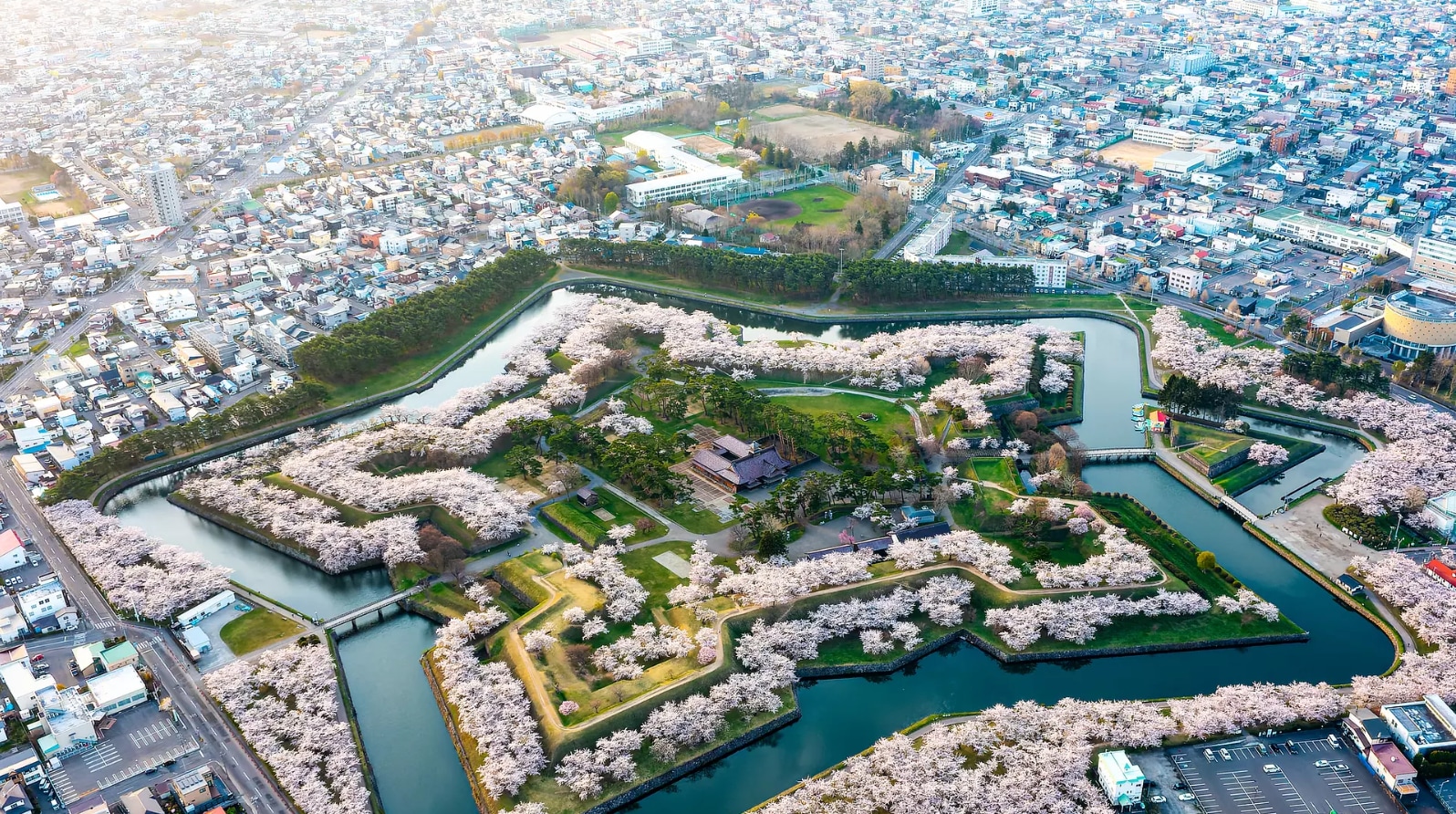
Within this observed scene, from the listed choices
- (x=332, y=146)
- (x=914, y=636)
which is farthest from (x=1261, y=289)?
(x=332, y=146)

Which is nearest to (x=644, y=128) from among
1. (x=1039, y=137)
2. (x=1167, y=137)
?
(x=1039, y=137)

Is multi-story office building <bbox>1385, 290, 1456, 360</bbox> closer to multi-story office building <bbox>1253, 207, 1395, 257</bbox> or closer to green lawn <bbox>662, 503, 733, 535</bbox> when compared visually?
multi-story office building <bbox>1253, 207, 1395, 257</bbox>

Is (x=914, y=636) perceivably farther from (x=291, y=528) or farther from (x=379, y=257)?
(x=379, y=257)

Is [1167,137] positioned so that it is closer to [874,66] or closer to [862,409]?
[874,66]

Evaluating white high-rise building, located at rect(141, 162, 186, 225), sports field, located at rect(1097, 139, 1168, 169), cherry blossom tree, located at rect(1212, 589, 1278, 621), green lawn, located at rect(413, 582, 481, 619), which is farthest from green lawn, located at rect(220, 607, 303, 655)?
sports field, located at rect(1097, 139, 1168, 169)

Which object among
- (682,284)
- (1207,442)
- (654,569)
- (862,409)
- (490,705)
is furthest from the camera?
(682,284)

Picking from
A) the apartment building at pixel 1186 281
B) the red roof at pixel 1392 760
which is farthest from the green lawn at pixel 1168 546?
the apartment building at pixel 1186 281
